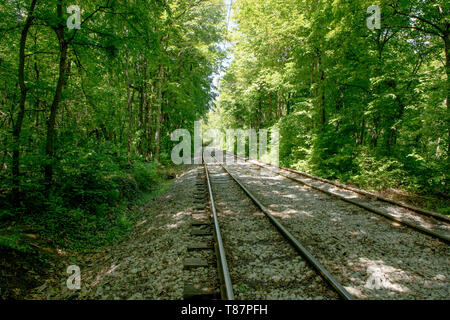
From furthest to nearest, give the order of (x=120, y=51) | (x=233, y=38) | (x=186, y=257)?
(x=233, y=38), (x=120, y=51), (x=186, y=257)

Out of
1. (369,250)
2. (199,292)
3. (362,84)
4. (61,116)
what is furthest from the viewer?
(362,84)

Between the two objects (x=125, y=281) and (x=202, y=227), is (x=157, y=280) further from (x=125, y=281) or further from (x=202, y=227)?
(x=202, y=227)

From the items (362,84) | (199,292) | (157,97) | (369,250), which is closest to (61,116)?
(199,292)

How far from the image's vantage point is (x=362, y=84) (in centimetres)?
966

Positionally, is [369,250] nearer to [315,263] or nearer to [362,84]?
[315,263]

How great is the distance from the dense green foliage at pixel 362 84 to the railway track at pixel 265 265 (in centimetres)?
567

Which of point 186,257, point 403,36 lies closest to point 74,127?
point 186,257

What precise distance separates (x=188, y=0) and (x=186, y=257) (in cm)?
1373

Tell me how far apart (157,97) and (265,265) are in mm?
12763

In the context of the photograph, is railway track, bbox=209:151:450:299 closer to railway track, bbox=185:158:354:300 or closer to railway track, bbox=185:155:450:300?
railway track, bbox=185:155:450:300

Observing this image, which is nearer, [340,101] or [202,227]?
[202,227]

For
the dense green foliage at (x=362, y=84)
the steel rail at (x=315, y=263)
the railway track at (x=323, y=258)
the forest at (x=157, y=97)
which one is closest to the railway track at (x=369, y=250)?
the railway track at (x=323, y=258)
